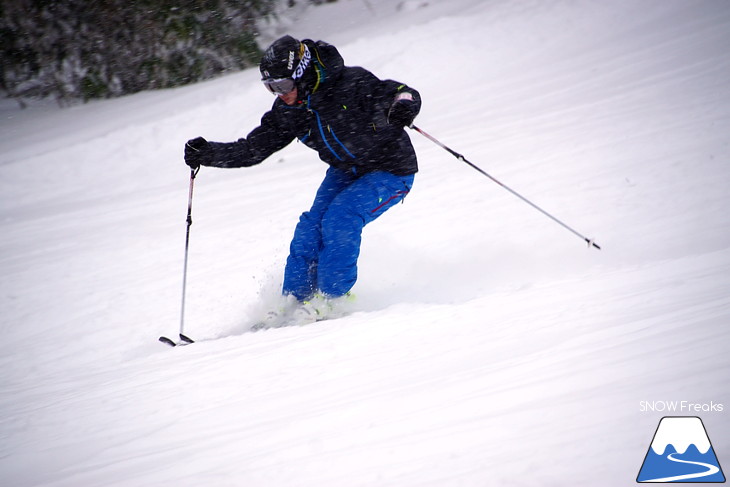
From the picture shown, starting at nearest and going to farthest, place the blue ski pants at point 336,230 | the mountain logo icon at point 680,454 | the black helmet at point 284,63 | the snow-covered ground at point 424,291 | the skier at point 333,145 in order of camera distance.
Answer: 1. the mountain logo icon at point 680,454
2. the snow-covered ground at point 424,291
3. the black helmet at point 284,63
4. the skier at point 333,145
5. the blue ski pants at point 336,230

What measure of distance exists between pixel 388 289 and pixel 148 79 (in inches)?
Result: 366

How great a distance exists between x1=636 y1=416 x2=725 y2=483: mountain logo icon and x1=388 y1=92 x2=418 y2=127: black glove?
2128 millimetres

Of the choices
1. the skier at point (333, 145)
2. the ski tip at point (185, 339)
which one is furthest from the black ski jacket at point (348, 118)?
the ski tip at point (185, 339)

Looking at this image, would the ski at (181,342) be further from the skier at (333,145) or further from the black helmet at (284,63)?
the black helmet at (284,63)

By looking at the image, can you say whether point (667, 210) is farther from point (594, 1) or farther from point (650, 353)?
point (594, 1)

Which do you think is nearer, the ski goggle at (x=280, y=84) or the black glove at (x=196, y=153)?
the ski goggle at (x=280, y=84)

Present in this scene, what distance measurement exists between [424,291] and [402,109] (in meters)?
1.45

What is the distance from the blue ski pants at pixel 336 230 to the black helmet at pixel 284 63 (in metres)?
0.79

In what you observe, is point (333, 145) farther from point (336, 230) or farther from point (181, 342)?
point (181, 342)

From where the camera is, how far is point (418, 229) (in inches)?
202

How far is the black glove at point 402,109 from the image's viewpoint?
3.31 metres

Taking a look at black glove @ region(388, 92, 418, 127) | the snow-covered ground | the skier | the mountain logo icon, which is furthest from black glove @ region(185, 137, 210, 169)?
the mountain logo icon

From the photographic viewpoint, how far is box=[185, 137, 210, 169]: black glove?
12.7 feet

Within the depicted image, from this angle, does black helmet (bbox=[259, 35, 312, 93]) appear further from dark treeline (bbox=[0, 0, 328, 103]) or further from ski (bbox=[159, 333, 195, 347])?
dark treeline (bbox=[0, 0, 328, 103])
